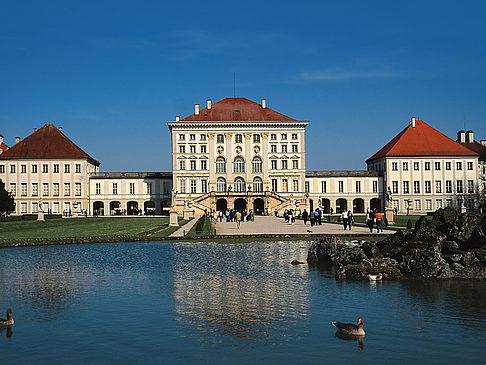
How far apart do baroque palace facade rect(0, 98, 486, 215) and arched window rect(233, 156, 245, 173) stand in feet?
0.45

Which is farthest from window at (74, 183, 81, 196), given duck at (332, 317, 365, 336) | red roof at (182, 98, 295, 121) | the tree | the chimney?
duck at (332, 317, 365, 336)

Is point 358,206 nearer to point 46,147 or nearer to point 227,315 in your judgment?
point 46,147

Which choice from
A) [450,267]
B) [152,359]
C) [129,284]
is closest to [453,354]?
[152,359]

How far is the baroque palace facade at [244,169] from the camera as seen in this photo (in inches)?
3073

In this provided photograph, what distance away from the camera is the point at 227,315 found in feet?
40.4

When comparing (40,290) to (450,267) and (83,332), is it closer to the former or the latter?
(83,332)

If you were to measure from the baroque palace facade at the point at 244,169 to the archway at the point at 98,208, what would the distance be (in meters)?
1.08

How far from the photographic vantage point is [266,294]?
1455 centimetres

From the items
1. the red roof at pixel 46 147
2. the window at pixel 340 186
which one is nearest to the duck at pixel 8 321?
the red roof at pixel 46 147

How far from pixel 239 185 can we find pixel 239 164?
114 inches

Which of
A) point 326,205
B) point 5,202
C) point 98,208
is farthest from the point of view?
point 98,208

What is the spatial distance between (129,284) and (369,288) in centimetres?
673

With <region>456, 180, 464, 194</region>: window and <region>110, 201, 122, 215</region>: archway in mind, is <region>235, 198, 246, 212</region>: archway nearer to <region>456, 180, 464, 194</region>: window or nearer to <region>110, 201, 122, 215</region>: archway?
<region>110, 201, 122, 215</region>: archway

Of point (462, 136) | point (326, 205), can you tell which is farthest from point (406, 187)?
point (462, 136)
